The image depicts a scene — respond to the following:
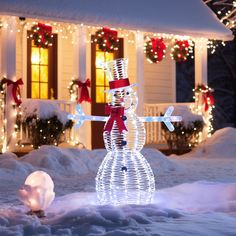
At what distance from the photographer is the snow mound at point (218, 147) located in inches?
725

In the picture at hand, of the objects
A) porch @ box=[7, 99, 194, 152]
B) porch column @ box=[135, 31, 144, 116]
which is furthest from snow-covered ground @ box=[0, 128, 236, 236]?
porch column @ box=[135, 31, 144, 116]

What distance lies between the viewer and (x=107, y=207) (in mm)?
6242

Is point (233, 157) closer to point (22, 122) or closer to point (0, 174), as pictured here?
point (22, 122)

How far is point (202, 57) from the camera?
18844mm

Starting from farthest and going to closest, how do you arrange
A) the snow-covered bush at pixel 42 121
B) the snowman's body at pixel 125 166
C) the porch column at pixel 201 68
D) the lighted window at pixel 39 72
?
the porch column at pixel 201 68
the lighted window at pixel 39 72
the snow-covered bush at pixel 42 121
the snowman's body at pixel 125 166

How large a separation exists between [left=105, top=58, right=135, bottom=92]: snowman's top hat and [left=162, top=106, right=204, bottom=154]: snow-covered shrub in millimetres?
11546

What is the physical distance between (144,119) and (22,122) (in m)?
8.57

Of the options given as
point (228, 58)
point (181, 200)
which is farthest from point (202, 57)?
point (228, 58)

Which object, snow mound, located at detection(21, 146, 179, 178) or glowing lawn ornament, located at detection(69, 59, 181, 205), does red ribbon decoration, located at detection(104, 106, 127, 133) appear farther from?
snow mound, located at detection(21, 146, 179, 178)

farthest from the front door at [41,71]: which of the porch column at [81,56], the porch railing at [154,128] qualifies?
the porch railing at [154,128]

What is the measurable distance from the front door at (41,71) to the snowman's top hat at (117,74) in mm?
10445

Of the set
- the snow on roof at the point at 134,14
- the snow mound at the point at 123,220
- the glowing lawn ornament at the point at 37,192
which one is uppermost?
the snow on roof at the point at 134,14

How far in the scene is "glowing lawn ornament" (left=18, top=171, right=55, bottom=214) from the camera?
21.2 feet

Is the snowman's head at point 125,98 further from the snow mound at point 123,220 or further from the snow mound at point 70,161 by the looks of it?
the snow mound at point 70,161
